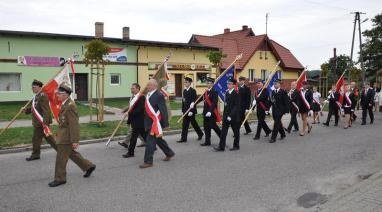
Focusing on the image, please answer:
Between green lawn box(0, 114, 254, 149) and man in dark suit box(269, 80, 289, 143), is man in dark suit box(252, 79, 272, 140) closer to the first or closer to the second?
man in dark suit box(269, 80, 289, 143)

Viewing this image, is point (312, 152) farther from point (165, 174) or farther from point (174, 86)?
point (174, 86)

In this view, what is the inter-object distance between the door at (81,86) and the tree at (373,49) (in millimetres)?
40517

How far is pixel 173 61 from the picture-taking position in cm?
3144

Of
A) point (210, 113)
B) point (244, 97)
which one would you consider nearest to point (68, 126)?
point (210, 113)

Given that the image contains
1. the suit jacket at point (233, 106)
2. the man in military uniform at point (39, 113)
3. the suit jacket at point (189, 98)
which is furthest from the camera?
the suit jacket at point (189, 98)

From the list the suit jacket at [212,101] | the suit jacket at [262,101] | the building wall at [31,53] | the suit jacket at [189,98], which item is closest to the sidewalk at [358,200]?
the suit jacket at [212,101]

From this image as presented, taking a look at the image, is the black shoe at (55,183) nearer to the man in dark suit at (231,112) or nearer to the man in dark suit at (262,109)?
the man in dark suit at (231,112)

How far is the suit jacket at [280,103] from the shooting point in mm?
11309

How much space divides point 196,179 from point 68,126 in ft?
7.78

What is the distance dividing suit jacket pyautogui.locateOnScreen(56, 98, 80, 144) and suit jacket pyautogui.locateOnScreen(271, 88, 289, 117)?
647cm

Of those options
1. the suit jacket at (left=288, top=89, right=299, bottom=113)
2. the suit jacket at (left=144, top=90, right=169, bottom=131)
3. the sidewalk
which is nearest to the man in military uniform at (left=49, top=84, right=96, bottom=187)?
the suit jacket at (left=144, top=90, right=169, bottom=131)

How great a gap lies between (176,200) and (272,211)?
137cm

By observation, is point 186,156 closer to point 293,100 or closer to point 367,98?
point 293,100

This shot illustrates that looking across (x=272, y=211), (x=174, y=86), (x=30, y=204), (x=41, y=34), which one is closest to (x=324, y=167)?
(x=272, y=211)
